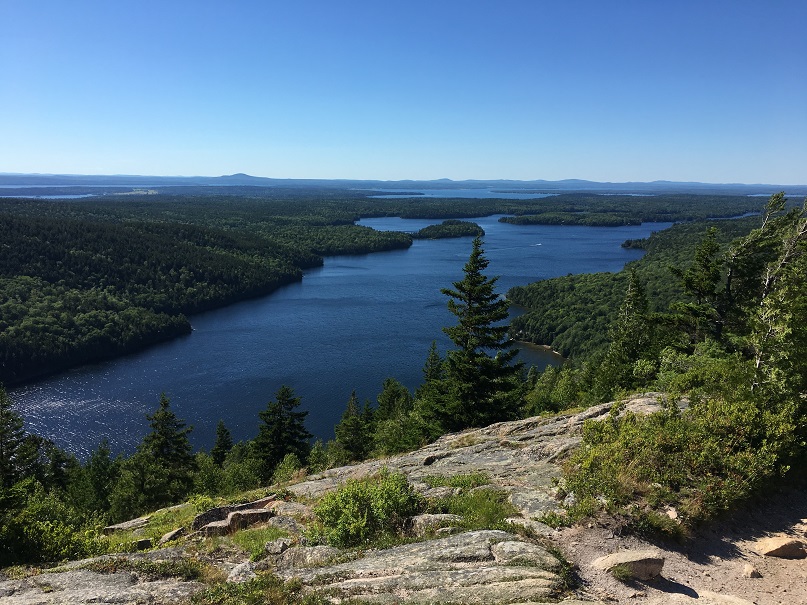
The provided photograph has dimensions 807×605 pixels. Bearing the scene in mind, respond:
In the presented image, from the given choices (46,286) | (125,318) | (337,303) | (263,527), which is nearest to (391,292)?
(337,303)

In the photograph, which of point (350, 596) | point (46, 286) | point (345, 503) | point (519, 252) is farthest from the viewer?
point (519, 252)

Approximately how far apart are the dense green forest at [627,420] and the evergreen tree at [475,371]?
62mm

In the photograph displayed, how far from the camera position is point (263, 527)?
965cm

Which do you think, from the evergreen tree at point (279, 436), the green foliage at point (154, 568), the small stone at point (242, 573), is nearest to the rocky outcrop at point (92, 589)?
the green foliage at point (154, 568)

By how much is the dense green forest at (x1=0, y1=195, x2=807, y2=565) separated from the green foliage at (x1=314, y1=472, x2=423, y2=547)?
8.59 ft

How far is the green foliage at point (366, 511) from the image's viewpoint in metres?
8.05

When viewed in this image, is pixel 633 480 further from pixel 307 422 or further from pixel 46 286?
pixel 46 286

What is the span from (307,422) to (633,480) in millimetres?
49869

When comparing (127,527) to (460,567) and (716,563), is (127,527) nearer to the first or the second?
(460,567)

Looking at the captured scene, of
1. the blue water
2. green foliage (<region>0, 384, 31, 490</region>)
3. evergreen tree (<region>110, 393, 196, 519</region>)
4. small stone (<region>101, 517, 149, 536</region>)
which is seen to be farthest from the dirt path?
the blue water

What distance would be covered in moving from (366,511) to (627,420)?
5311 millimetres

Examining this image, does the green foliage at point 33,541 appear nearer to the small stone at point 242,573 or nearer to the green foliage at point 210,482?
the small stone at point 242,573

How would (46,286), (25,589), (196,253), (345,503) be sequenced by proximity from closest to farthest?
1. (25,589)
2. (345,503)
3. (46,286)
4. (196,253)

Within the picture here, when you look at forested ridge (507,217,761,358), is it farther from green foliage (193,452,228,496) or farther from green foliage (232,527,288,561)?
green foliage (232,527,288,561)
